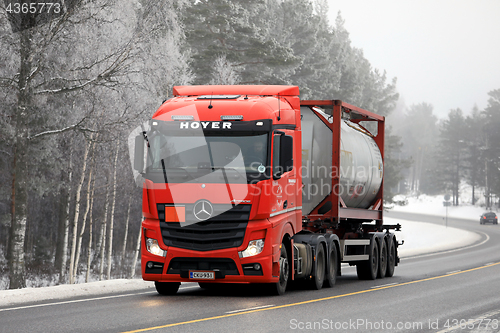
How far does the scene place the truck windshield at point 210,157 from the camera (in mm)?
11414

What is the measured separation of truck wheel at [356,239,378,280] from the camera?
17.8m

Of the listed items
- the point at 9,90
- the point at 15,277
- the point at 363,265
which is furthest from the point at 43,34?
the point at 363,265

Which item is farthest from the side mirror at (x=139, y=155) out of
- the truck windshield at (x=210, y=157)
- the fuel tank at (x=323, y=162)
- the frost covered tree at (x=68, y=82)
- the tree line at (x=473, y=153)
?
the tree line at (x=473, y=153)

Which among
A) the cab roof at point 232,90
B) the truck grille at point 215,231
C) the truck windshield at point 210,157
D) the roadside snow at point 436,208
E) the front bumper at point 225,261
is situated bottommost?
the roadside snow at point 436,208

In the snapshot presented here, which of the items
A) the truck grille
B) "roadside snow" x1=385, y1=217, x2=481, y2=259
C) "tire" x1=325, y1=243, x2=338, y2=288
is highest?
the truck grille

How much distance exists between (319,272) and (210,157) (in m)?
4.40

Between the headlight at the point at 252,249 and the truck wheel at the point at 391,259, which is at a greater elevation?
the headlight at the point at 252,249

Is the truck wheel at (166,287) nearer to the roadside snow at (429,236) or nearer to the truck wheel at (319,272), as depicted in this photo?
the truck wheel at (319,272)

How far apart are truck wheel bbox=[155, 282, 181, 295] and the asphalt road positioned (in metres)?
0.15

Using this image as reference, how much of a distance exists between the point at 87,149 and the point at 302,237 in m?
15.5

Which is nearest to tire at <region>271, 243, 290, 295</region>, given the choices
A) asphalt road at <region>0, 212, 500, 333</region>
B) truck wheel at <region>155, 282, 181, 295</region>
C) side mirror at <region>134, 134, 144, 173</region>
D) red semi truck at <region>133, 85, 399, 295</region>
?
red semi truck at <region>133, 85, 399, 295</region>

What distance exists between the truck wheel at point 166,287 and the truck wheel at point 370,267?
6452 mm

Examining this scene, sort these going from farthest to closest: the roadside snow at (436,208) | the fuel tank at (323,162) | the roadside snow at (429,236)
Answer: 1. the roadside snow at (436,208)
2. the roadside snow at (429,236)
3. the fuel tank at (323,162)

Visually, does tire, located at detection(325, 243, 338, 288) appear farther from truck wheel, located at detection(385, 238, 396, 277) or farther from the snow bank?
truck wheel, located at detection(385, 238, 396, 277)
